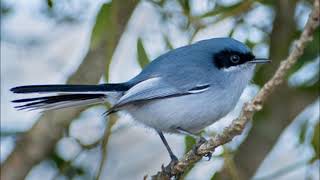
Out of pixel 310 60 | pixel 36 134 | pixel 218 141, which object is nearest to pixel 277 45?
pixel 310 60

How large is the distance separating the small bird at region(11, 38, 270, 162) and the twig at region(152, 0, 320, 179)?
28cm

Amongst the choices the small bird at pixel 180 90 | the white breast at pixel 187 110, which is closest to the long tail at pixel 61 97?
the small bird at pixel 180 90

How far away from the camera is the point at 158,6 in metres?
2.39

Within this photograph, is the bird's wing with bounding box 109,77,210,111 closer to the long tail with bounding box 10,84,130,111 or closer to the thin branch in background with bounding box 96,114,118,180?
the long tail with bounding box 10,84,130,111

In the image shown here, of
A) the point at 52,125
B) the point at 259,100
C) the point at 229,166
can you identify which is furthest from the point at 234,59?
the point at 259,100

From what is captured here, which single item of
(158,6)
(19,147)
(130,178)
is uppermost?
(158,6)

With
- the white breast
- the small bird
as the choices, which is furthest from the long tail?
the white breast

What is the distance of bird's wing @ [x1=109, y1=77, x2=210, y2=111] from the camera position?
2125 millimetres

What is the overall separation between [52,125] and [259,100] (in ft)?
4.20

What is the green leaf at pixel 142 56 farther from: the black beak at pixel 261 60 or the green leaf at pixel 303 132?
the green leaf at pixel 303 132

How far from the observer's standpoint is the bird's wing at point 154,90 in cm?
212

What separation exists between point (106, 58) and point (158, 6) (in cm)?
22

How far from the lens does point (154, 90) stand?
2.16 metres

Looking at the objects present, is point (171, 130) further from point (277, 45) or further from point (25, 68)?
point (25, 68)
